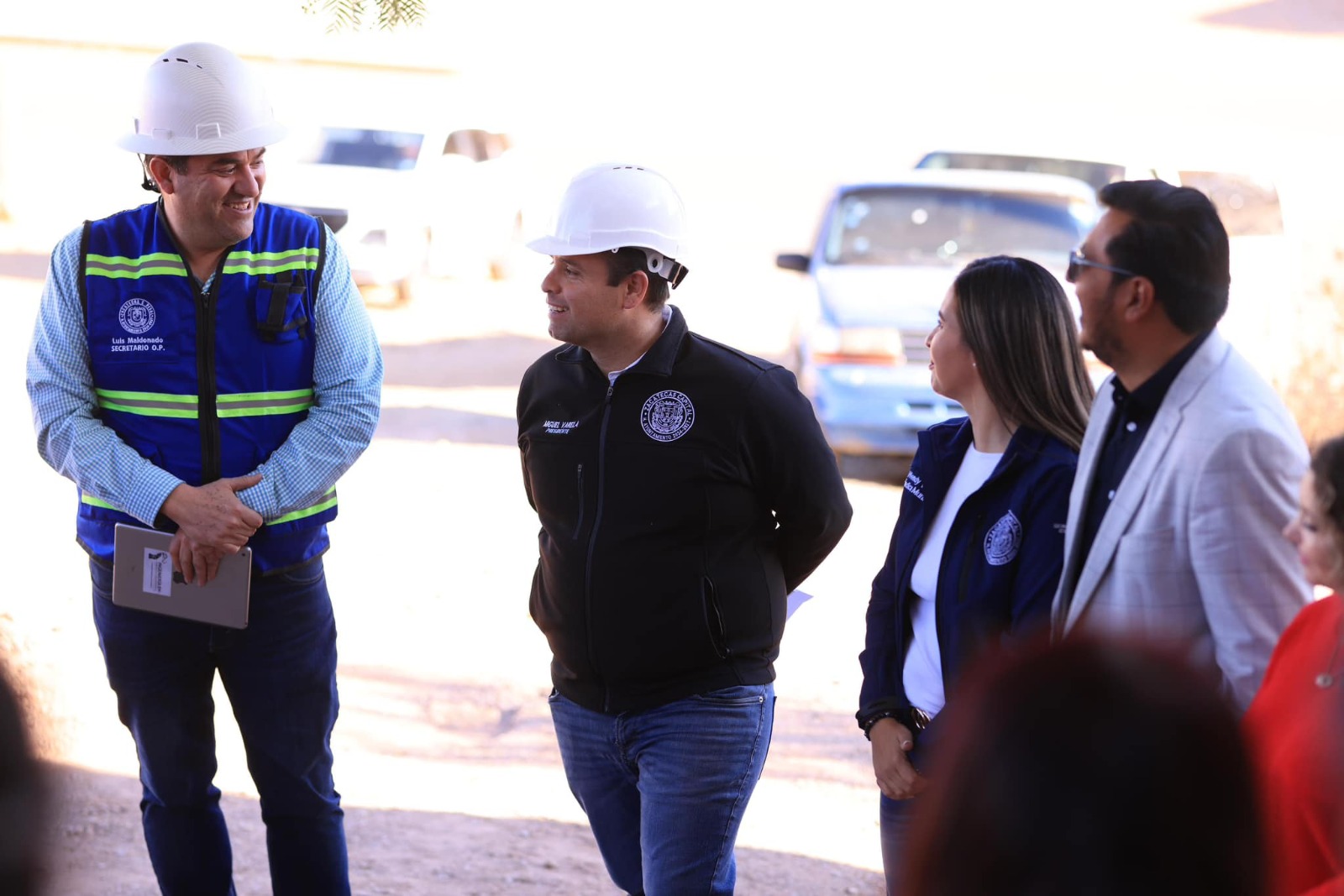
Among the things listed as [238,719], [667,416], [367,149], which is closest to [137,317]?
[238,719]

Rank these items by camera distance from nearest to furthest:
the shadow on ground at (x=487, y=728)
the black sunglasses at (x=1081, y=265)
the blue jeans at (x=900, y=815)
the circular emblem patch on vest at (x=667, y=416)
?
the black sunglasses at (x=1081, y=265)
the blue jeans at (x=900, y=815)
the circular emblem patch on vest at (x=667, y=416)
the shadow on ground at (x=487, y=728)

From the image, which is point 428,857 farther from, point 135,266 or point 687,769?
point 135,266

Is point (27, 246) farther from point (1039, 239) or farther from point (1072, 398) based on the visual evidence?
point (1072, 398)

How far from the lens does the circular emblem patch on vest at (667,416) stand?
10.3ft

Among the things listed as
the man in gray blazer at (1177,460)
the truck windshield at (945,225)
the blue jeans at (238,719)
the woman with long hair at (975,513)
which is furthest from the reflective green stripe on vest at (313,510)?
the truck windshield at (945,225)

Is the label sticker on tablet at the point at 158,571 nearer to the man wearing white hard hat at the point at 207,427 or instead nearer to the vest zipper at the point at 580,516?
the man wearing white hard hat at the point at 207,427

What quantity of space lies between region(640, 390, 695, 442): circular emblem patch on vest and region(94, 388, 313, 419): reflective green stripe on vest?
941 millimetres

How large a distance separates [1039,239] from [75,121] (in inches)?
1086

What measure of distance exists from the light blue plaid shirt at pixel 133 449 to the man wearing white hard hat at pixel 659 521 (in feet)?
1.80

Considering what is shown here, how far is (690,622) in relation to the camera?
3107 millimetres

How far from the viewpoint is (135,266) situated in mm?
3430

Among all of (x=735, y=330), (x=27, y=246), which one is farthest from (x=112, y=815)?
(x=27, y=246)

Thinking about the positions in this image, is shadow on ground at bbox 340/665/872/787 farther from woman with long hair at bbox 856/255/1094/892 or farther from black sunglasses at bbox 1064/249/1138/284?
black sunglasses at bbox 1064/249/1138/284

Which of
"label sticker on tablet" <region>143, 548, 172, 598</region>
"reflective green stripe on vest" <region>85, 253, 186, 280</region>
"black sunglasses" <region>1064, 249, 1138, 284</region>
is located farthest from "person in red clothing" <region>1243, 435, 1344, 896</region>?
"reflective green stripe on vest" <region>85, 253, 186, 280</region>
